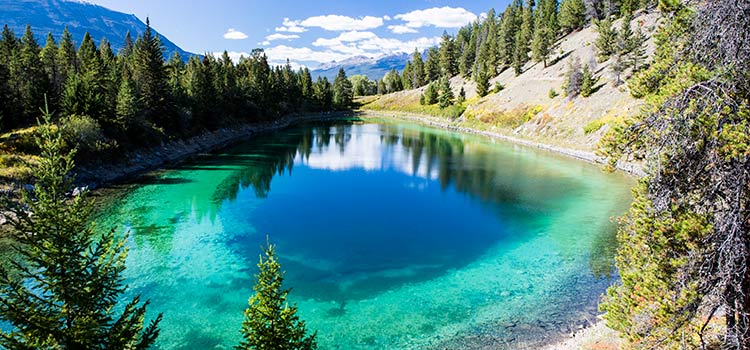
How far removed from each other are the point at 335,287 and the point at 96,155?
35202 mm

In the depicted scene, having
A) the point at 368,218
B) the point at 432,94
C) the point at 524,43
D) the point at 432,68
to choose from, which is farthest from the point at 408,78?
the point at 368,218

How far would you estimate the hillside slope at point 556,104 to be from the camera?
211 ft

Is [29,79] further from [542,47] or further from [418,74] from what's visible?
[418,74]

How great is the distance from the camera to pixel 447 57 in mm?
147000

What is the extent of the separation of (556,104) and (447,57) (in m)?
75.0

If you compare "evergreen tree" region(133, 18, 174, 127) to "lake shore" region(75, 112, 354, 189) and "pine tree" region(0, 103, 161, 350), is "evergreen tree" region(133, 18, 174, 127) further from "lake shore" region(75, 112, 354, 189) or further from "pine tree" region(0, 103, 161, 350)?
"pine tree" region(0, 103, 161, 350)

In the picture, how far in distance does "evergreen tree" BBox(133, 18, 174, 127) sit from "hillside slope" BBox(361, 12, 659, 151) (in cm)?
6067

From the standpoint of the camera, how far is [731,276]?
8750 mm

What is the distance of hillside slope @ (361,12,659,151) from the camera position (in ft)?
211

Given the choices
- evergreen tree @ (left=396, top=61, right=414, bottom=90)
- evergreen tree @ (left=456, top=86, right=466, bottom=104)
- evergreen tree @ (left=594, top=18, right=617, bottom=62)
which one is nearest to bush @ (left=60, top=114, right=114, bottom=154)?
evergreen tree @ (left=594, top=18, right=617, bottom=62)

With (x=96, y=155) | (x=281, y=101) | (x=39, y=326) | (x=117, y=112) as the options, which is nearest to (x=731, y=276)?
(x=39, y=326)

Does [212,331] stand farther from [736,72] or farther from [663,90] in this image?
[736,72]

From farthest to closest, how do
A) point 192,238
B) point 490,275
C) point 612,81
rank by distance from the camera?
point 612,81 < point 192,238 < point 490,275

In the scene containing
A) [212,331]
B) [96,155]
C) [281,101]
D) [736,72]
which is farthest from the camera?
[281,101]
